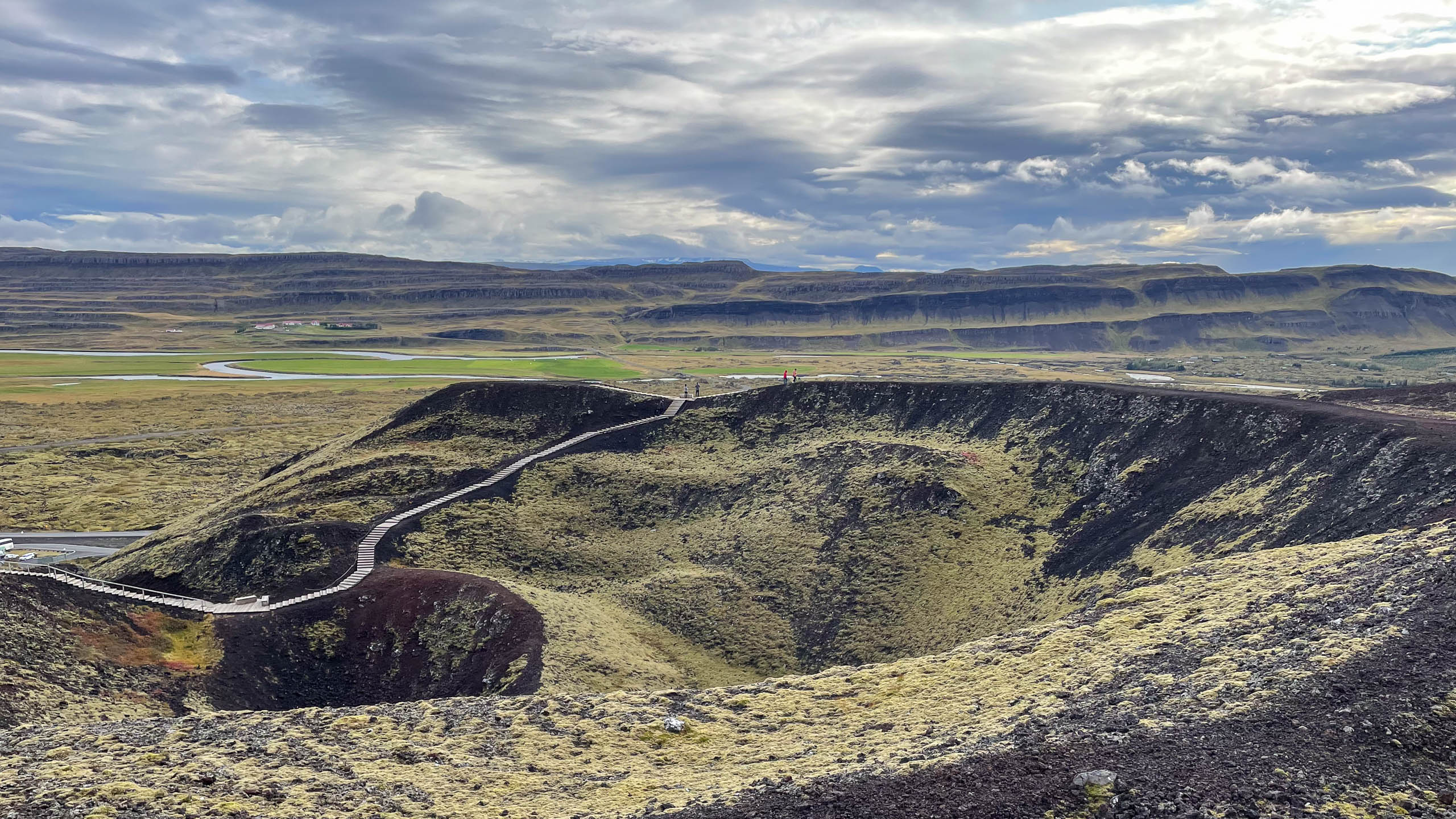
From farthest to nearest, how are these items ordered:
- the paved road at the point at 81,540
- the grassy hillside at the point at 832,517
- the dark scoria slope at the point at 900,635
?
1. the paved road at the point at 81,540
2. the grassy hillside at the point at 832,517
3. the dark scoria slope at the point at 900,635

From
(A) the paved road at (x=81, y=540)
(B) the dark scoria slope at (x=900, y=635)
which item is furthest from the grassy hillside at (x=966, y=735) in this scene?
(A) the paved road at (x=81, y=540)

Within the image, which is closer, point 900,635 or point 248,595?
point 900,635

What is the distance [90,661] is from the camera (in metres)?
39.8

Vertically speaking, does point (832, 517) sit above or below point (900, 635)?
above

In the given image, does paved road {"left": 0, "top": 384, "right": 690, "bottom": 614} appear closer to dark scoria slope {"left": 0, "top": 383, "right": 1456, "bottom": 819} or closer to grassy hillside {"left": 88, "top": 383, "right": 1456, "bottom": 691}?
grassy hillside {"left": 88, "top": 383, "right": 1456, "bottom": 691}

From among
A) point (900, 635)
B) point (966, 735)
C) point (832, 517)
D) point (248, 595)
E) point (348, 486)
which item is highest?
point (966, 735)

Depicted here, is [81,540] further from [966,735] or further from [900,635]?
[966,735]

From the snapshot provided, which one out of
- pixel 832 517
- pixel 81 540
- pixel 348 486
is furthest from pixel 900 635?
pixel 81 540

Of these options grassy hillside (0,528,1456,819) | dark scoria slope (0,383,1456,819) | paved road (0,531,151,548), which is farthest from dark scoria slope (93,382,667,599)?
grassy hillside (0,528,1456,819)

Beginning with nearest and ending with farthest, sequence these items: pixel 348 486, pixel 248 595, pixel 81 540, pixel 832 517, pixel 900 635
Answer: pixel 900 635
pixel 248 595
pixel 832 517
pixel 348 486
pixel 81 540

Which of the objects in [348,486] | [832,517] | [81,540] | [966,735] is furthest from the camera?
[81,540]

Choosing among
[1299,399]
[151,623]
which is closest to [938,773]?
[151,623]

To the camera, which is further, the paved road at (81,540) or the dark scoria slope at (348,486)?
the paved road at (81,540)

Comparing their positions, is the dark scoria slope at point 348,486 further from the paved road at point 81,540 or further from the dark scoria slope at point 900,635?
the paved road at point 81,540
